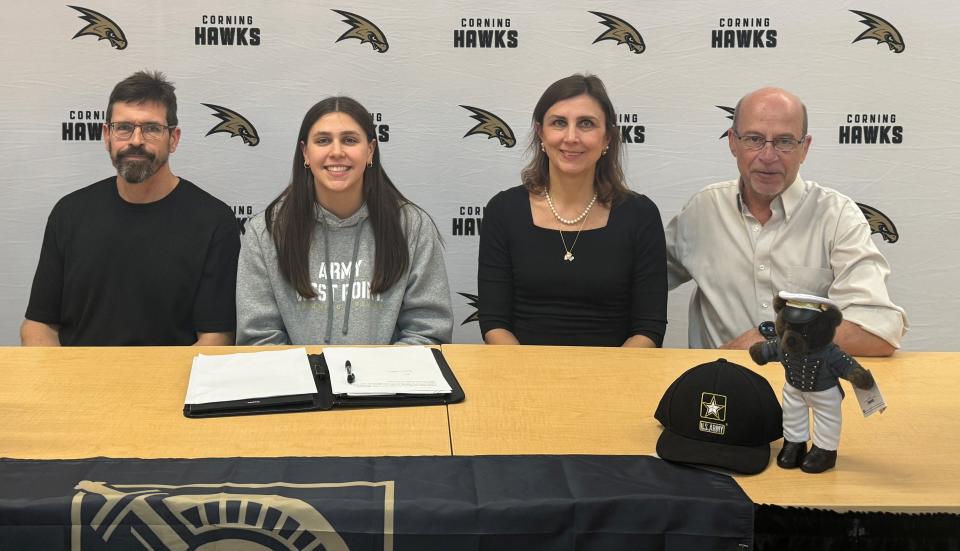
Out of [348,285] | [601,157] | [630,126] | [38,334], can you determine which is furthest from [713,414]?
[38,334]

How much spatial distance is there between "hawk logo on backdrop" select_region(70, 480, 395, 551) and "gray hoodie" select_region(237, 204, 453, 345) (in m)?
1.16

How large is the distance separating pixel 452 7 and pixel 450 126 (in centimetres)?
41

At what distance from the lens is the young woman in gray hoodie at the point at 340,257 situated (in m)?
2.37

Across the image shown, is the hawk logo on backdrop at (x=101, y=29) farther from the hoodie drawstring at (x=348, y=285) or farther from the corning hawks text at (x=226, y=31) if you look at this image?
the hoodie drawstring at (x=348, y=285)

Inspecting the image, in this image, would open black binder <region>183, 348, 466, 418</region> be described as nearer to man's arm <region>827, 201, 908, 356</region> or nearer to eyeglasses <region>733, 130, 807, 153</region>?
man's arm <region>827, 201, 908, 356</region>

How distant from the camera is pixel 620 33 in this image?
3.14 m

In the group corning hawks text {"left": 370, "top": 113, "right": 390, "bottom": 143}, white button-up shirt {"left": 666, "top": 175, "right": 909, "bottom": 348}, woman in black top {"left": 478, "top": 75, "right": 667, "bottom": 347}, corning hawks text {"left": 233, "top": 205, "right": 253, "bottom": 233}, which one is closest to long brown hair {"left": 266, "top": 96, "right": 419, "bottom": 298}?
woman in black top {"left": 478, "top": 75, "right": 667, "bottom": 347}

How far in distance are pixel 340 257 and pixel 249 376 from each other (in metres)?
0.76

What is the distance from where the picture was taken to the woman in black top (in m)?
2.48

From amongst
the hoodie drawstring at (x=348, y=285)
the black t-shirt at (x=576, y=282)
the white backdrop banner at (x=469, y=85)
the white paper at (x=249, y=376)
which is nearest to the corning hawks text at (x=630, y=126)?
the white backdrop banner at (x=469, y=85)

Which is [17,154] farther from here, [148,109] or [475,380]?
[475,380]

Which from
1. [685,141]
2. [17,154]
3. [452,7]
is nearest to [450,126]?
[452,7]

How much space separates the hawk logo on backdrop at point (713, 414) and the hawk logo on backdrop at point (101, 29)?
2501 mm

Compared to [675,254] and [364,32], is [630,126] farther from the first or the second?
[364,32]
